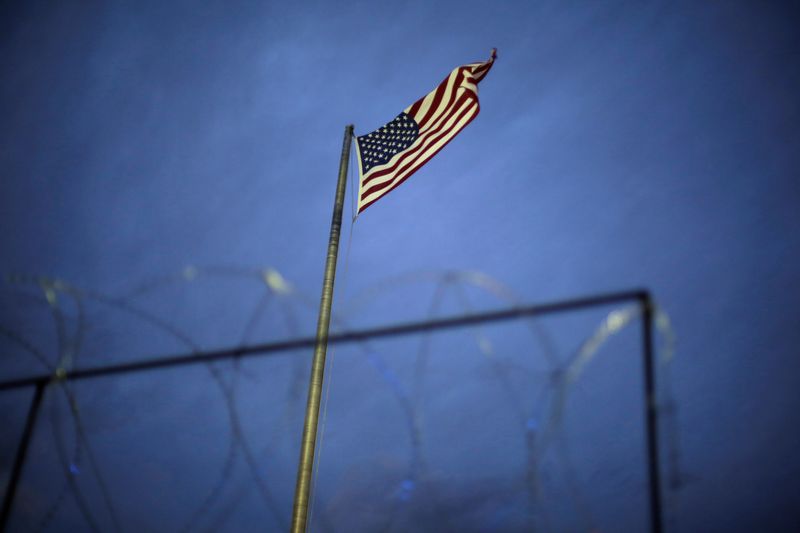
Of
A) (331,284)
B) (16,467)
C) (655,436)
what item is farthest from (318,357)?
(16,467)

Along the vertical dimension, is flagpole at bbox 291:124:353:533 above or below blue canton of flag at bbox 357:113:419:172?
below

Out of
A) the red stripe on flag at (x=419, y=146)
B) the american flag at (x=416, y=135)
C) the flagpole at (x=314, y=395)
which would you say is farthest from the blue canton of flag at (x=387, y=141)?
the flagpole at (x=314, y=395)

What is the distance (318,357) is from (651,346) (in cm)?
670

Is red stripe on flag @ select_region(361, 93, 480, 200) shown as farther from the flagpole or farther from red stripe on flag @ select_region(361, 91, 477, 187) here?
the flagpole

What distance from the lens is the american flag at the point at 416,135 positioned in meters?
13.9

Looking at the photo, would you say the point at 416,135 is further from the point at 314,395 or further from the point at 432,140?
the point at 314,395

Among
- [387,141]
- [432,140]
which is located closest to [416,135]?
[432,140]

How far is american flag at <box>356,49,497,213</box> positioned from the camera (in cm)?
1386

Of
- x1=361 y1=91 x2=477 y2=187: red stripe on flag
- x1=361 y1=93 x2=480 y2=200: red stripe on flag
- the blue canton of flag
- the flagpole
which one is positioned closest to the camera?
the flagpole

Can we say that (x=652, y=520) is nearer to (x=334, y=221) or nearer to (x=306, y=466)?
(x=306, y=466)

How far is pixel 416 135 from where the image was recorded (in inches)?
562

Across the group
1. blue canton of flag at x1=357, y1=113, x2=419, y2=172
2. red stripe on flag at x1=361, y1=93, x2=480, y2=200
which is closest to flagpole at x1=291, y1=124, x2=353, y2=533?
red stripe on flag at x1=361, y1=93, x2=480, y2=200

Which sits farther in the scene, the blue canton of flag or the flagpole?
the blue canton of flag

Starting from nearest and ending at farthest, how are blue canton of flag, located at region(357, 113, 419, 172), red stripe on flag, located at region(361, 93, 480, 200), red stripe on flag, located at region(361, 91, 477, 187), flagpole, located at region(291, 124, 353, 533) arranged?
flagpole, located at region(291, 124, 353, 533)
red stripe on flag, located at region(361, 93, 480, 200)
red stripe on flag, located at region(361, 91, 477, 187)
blue canton of flag, located at region(357, 113, 419, 172)
